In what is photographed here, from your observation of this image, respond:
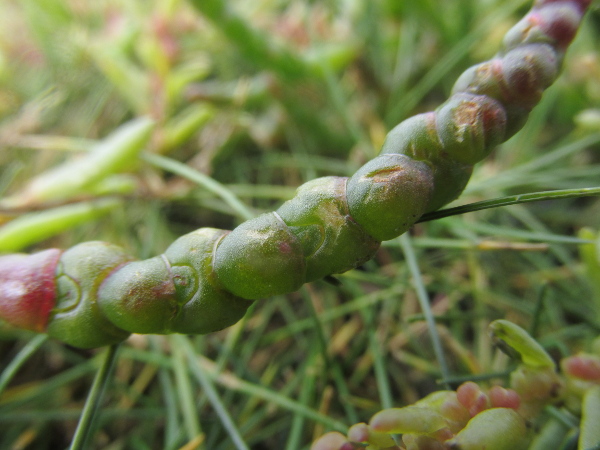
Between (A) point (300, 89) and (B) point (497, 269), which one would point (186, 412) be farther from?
(A) point (300, 89)

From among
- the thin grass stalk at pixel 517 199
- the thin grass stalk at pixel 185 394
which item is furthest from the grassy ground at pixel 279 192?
the thin grass stalk at pixel 517 199

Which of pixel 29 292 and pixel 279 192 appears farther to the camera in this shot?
pixel 279 192

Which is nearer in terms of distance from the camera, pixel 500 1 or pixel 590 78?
pixel 590 78

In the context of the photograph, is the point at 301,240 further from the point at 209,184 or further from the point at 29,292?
the point at 209,184

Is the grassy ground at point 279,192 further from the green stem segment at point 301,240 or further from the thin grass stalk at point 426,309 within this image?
the green stem segment at point 301,240

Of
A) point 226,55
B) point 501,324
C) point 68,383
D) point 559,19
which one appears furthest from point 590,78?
point 68,383

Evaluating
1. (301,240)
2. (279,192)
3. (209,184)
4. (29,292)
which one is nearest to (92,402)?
(29,292)

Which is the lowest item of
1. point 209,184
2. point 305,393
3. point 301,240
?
point 305,393
